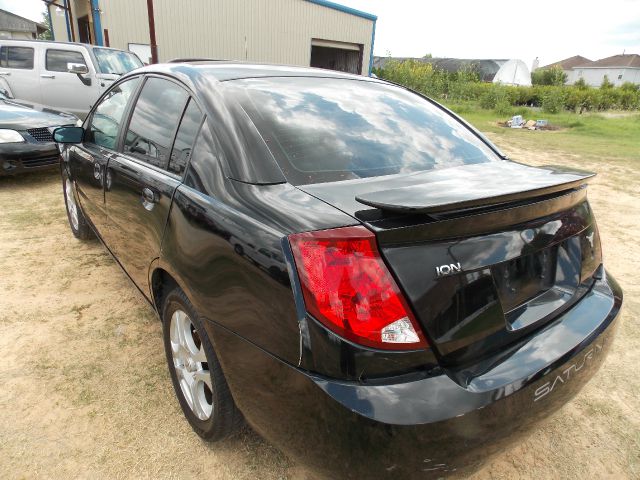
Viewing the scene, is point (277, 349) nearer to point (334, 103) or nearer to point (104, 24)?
point (334, 103)

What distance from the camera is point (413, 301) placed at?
1.19 metres

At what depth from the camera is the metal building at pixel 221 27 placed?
1556 centimetres

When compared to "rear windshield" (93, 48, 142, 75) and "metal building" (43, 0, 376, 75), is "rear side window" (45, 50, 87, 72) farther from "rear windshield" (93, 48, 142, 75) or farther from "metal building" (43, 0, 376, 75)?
"metal building" (43, 0, 376, 75)

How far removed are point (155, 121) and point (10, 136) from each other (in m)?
4.62

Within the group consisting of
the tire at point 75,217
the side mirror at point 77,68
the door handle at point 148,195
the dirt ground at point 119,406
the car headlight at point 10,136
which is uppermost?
the side mirror at point 77,68

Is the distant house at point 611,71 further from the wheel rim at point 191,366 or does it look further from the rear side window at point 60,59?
the wheel rim at point 191,366

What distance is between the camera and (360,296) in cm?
117

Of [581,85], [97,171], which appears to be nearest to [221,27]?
[97,171]

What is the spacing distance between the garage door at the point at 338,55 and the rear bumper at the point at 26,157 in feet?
60.0

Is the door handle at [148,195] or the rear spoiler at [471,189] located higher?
the rear spoiler at [471,189]

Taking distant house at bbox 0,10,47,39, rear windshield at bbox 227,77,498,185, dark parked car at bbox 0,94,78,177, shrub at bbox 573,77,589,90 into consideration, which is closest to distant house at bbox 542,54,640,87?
shrub at bbox 573,77,589,90

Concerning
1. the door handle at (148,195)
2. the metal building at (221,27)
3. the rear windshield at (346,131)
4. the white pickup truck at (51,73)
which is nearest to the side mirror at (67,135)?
the door handle at (148,195)

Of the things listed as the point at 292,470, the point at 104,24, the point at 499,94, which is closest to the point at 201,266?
the point at 292,470

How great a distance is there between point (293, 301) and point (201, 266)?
524 millimetres
